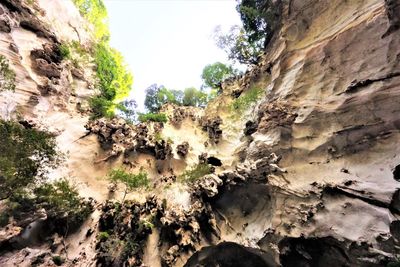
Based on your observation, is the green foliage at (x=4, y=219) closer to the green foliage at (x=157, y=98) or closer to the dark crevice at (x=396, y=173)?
the dark crevice at (x=396, y=173)

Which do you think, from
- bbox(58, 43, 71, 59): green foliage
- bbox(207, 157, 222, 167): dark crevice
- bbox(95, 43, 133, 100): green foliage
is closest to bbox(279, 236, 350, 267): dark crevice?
bbox(207, 157, 222, 167): dark crevice

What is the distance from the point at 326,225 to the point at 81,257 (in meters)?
12.5

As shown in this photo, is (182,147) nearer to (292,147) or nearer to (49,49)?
(292,147)

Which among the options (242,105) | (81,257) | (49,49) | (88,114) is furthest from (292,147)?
(49,49)

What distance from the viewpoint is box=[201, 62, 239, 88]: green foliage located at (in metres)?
32.3

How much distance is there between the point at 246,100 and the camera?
23.5 meters

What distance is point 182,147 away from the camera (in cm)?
2269

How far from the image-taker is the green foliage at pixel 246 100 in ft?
75.4

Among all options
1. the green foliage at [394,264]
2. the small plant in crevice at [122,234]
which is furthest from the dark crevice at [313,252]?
the small plant in crevice at [122,234]

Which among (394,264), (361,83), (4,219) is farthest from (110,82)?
(394,264)

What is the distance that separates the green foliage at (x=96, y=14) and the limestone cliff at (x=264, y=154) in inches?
597

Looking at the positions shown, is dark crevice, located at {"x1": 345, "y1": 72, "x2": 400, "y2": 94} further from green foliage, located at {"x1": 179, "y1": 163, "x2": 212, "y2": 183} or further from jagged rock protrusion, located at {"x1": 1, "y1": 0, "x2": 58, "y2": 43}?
jagged rock protrusion, located at {"x1": 1, "y1": 0, "x2": 58, "y2": 43}

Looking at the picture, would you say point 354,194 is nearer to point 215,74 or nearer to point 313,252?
point 313,252

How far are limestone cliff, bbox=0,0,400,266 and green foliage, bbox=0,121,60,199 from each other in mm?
3201
